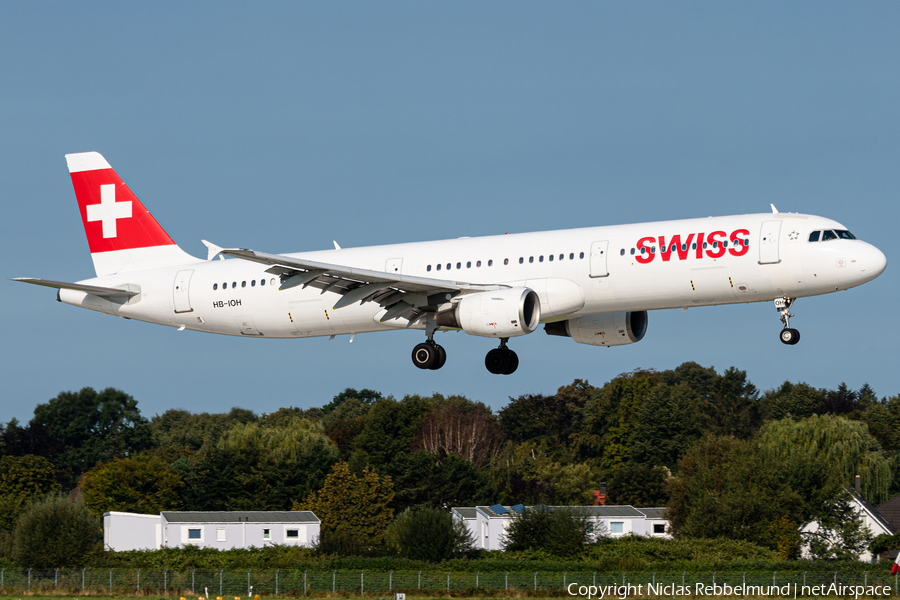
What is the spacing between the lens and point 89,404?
153500mm

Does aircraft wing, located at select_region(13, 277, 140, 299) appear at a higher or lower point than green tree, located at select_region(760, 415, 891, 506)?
higher

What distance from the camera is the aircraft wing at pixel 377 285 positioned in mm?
42750

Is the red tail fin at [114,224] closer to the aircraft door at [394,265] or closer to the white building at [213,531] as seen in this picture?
the aircraft door at [394,265]

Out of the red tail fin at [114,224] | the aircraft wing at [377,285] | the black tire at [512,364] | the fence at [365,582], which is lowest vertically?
the fence at [365,582]

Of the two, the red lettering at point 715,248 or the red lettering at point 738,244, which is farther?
the red lettering at point 715,248

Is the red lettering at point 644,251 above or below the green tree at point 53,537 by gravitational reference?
above

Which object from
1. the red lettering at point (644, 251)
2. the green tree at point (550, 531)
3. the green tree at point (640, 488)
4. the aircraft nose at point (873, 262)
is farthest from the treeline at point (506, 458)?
the aircraft nose at point (873, 262)

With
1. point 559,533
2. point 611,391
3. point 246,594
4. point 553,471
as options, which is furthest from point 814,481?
point 611,391

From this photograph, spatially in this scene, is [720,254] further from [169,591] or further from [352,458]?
[352,458]

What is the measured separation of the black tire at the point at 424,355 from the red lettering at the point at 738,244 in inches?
477

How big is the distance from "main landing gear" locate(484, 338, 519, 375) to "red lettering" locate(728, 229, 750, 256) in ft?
34.8

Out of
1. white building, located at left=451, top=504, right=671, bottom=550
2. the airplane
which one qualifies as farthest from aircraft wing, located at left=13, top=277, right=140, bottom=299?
white building, located at left=451, top=504, right=671, bottom=550

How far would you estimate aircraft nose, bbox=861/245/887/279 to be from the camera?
39656 millimetres

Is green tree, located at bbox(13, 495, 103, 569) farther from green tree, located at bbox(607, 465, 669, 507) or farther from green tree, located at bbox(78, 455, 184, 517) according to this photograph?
green tree, located at bbox(607, 465, 669, 507)
